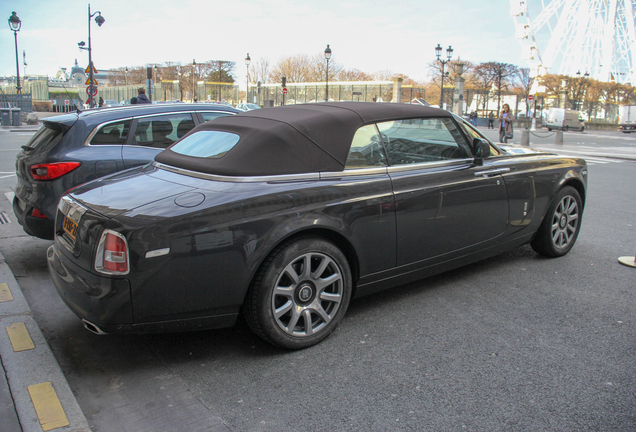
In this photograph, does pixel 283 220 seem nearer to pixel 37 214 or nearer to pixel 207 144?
pixel 207 144

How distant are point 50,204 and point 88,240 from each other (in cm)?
221

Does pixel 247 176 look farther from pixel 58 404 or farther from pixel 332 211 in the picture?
pixel 58 404

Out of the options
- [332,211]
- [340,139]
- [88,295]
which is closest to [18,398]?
[88,295]

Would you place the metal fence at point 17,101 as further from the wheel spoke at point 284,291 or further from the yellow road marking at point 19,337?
the wheel spoke at point 284,291

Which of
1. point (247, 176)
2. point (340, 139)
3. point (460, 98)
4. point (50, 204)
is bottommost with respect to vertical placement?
point (50, 204)

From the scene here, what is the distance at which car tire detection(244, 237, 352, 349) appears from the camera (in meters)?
3.07

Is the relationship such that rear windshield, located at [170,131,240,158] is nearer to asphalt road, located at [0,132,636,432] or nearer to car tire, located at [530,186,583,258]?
asphalt road, located at [0,132,636,432]

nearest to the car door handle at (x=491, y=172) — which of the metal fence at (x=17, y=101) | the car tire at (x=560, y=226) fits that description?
the car tire at (x=560, y=226)

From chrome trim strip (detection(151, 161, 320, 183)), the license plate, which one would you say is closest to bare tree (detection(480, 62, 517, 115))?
chrome trim strip (detection(151, 161, 320, 183))

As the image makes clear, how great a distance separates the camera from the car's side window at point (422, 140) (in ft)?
12.6

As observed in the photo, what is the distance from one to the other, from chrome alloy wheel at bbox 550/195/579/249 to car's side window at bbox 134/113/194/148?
13.7ft

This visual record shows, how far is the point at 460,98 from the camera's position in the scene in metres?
39.5

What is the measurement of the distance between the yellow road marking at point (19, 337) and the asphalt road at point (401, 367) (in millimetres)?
153

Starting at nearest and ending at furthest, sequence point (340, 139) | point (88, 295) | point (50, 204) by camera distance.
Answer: point (88, 295), point (340, 139), point (50, 204)
